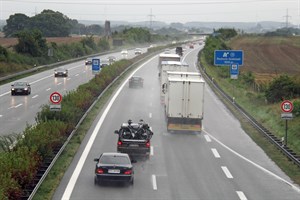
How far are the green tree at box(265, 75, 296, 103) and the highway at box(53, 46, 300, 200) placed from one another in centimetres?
894

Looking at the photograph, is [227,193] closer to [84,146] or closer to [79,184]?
[79,184]

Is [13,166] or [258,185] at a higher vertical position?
[13,166]

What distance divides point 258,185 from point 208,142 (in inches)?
414

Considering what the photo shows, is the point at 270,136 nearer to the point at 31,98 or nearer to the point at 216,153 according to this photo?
the point at 216,153

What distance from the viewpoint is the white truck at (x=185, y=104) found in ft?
124

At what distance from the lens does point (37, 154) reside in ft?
78.9

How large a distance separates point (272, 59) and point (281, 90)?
67.6 meters

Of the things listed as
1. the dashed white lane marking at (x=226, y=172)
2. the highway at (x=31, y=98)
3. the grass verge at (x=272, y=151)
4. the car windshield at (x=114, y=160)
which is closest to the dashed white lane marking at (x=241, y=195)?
the dashed white lane marking at (x=226, y=172)

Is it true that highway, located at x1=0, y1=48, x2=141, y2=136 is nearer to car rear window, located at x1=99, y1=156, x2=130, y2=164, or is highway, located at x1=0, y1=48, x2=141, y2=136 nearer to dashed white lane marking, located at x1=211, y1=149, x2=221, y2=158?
dashed white lane marking, located at x1=211, y1=149, x2=221, y2=158

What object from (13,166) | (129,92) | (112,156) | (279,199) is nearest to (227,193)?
(279,199)

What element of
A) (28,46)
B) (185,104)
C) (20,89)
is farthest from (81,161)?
(28,46)

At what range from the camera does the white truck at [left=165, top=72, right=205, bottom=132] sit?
37656 millimetres

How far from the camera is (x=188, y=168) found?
27.5 metres

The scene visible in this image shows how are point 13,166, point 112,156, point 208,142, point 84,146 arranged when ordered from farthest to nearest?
point 208,142, point 84,146, point 112,156, point 13,166
